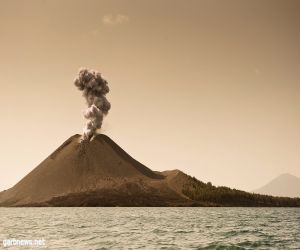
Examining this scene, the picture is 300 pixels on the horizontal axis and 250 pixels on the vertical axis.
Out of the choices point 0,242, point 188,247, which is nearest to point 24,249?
point 0,242

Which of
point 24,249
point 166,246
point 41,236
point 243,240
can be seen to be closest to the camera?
point 24,249

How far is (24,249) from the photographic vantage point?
36031 millimetres

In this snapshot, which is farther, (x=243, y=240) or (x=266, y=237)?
(x=266, y=237)

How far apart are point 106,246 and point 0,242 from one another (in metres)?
9.65

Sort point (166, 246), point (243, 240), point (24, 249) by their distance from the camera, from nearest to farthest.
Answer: point (24, 249), point (166, 246), point (243, 240)

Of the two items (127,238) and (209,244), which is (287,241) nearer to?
(209,244)

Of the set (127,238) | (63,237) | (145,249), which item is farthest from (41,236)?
(145,249)

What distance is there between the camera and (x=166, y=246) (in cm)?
3869

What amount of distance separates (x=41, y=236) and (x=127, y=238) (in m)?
8.56

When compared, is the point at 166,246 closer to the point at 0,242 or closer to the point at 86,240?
the point at 86,240

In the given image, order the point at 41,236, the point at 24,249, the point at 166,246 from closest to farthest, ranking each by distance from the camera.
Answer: the point at 24,249 < the point at 166,246 < the point at 41,236

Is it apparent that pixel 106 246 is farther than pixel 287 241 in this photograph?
No

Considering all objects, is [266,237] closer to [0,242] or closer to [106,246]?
[106,246]

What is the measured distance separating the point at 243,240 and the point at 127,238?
35.8ft
